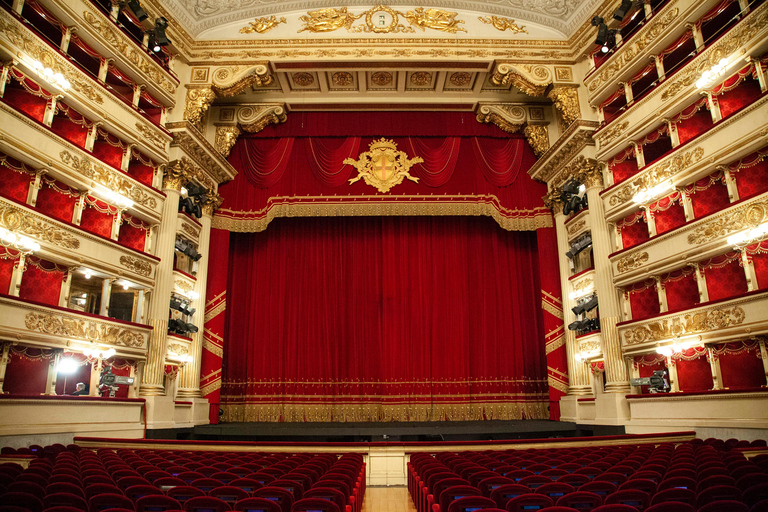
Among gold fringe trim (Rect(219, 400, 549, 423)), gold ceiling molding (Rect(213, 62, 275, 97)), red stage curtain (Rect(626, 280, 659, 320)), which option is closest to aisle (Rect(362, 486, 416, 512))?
red stage curtain (Rect(626, 280, 659, 320))

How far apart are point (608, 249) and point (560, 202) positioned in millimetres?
2593

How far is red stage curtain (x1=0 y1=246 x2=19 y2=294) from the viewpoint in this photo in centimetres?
834

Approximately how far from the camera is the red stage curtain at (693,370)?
945 centimetres

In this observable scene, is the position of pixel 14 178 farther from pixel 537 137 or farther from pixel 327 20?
pixel 537 137

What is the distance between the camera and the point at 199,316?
12828 millimetres

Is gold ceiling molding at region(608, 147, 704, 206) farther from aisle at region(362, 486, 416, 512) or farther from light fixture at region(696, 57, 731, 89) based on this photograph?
aisle at region(362, 486, 416, 512)

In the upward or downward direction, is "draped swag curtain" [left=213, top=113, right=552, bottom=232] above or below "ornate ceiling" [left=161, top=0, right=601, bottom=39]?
below

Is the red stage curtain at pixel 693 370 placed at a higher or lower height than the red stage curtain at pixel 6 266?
lower

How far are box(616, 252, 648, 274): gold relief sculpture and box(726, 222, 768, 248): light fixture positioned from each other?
6.35ft

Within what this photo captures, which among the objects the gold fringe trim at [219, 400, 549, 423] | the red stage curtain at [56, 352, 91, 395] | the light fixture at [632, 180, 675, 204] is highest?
the light fixture at [632, 180, 675, 204]

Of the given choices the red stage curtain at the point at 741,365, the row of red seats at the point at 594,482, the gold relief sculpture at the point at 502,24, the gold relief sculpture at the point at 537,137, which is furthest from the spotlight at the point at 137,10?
the red stage curtain at the point at 741,365

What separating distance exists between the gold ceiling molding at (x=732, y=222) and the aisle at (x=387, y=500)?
7.01 metres

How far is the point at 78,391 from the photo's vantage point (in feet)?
30.9

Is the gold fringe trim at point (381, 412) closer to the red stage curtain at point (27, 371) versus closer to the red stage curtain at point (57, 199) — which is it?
the red stage curtain at point (27, 371)
